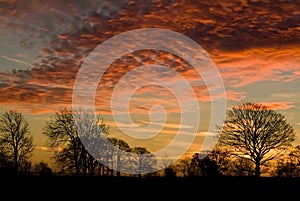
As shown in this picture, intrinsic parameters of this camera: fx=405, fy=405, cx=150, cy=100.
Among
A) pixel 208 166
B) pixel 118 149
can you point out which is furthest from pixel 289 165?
pixel 118 149

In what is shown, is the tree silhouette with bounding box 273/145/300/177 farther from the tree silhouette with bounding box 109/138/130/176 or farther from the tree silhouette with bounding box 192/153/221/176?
the tree silhouette with bounding box 109/138/130/176

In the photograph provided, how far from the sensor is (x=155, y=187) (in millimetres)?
23266

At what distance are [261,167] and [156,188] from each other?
23385 millimetres

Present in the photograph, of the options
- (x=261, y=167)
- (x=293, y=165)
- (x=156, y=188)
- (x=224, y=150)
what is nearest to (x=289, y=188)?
(x=156, y=188)

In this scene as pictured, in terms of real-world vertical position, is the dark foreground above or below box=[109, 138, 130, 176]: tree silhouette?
below

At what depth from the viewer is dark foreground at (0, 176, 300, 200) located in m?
20.5

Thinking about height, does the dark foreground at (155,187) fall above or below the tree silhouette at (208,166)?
below

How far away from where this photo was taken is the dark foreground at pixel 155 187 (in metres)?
20.5

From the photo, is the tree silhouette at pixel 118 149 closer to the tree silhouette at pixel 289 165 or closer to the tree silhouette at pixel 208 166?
the tree silhouette at pixel 208 166

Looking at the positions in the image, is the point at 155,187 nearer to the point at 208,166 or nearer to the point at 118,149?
the point at 208,166

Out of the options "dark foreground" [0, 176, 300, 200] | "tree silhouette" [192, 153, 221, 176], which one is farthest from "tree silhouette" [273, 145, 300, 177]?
"dark foreground" [0, 176, 300, 200]

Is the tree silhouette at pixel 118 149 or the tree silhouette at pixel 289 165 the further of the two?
the tree silhouette at pixel 118 149

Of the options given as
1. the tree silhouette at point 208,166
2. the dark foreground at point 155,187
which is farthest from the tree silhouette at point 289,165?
the dark foreground at point 155,187

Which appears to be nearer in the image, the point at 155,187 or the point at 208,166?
the point at 155,187
